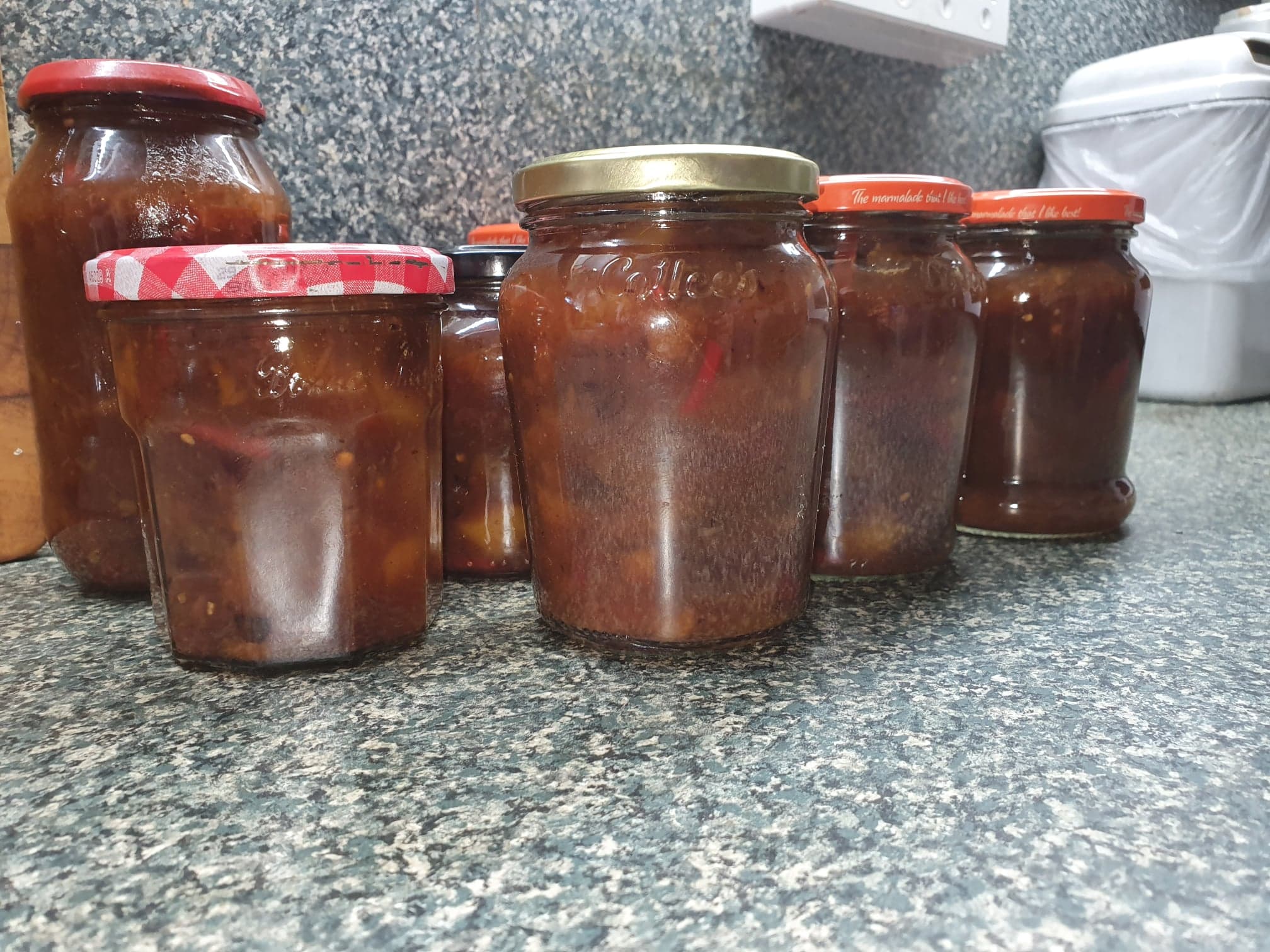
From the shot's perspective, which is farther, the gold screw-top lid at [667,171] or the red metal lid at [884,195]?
the red metal lid at [884,195]

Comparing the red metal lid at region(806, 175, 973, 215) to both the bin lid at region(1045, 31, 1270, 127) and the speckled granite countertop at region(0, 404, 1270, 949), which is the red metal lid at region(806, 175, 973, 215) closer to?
the speckled granite countertop at region(0, 404, 1270, 949)

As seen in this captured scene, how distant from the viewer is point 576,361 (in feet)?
1.80

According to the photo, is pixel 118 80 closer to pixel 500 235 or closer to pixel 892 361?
pixel 500 235

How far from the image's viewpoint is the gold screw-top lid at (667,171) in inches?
20.2

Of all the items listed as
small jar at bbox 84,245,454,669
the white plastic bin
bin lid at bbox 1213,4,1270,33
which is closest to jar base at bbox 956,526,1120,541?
small jar at bbox 84,245,454,669

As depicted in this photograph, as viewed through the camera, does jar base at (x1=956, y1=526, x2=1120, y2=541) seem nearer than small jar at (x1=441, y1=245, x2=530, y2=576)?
No

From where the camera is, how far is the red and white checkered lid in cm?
50

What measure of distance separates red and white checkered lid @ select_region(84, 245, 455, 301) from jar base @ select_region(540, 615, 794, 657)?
23 cm

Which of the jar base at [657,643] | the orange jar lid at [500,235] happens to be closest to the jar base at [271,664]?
the jar base at [657,643]

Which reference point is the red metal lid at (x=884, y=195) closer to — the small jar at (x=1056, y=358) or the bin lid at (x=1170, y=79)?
the small jar at (x=1056, y=358)

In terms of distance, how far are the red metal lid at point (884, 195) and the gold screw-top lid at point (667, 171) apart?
0.47 ft

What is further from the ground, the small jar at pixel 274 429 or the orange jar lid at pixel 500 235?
the orange jar lid at pixel 500 235

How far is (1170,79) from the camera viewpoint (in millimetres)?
1483

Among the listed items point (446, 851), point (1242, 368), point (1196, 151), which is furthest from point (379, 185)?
point (1242, 368)
